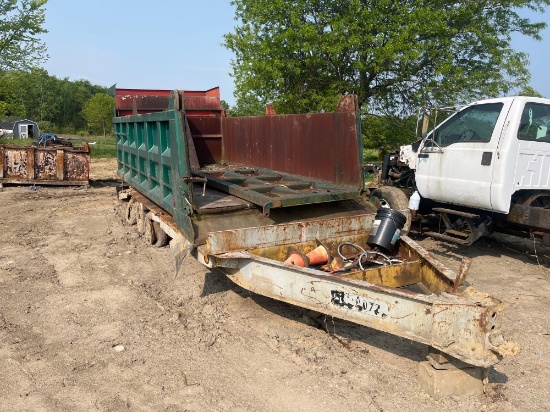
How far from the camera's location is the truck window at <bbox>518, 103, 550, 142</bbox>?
17.6 feet

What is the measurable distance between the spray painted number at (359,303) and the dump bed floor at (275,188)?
3.89 feet

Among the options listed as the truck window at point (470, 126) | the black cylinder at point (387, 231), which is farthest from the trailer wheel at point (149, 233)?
the truck window at point (470, 126)

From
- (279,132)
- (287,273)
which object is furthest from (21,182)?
(287,273)

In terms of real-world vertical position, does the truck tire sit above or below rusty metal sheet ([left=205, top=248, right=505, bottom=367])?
above

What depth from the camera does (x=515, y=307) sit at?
A: 4484mm

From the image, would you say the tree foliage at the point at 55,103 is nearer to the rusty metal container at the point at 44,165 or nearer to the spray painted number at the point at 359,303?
the rusty metal container at the point at 44,165

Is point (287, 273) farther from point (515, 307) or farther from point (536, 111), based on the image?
point (536, 111)

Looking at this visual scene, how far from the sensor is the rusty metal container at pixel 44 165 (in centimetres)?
1236

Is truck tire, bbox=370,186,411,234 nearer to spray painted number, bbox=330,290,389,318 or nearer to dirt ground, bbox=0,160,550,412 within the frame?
dirt ground, bbox=0,160,550,412

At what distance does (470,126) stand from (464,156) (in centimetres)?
44

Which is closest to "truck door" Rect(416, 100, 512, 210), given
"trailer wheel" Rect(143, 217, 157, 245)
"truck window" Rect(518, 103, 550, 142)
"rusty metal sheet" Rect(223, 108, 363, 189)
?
"truck window" Rect(518, 103, 550, 142)

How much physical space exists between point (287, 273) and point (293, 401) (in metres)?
→ 0.87

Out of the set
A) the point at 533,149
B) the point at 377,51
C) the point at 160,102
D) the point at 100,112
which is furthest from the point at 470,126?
the point at 100,112

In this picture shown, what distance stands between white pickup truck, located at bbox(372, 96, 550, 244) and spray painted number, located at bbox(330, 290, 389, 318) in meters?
3.11
